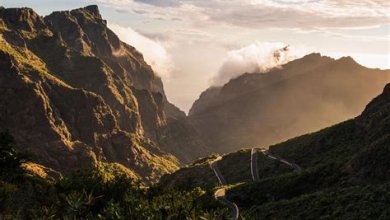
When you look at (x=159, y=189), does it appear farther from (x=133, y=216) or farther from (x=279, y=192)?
(x=133, y=216)

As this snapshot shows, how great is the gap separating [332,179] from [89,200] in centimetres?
6349

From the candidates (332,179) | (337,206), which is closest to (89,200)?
(337,206)

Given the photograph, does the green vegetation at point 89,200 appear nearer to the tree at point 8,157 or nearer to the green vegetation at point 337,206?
the tree at point 8,157

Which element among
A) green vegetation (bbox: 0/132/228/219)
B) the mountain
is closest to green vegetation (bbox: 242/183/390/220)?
the mountain

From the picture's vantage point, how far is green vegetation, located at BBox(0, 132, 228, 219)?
298ft

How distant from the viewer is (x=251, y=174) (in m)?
187

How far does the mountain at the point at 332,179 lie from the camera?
9650 centimetres

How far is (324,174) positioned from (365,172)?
44.8 feet

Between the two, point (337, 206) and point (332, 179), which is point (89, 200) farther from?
point (332, 179)

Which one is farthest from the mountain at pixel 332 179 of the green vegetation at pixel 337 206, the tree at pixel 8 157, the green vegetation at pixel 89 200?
the tree at pixel 8 157

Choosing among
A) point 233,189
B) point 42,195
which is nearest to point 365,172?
point 233,189

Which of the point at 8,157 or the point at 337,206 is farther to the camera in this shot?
the point at 8,157

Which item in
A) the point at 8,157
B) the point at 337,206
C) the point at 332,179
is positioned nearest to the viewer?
the point at 337,206

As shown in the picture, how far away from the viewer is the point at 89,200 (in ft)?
326
